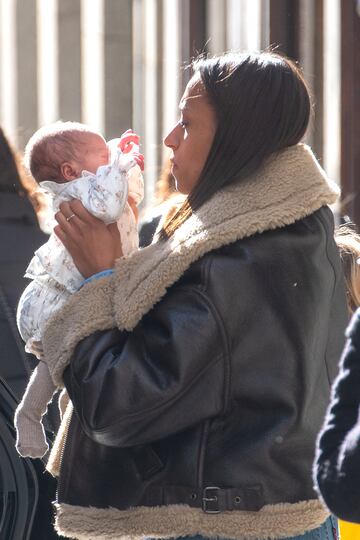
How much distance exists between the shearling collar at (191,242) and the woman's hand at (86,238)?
5 cm

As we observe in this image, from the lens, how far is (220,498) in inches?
76.4

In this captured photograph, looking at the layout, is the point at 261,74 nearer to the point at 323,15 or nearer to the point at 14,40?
the point at 14,40

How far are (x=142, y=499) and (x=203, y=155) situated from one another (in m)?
0.65

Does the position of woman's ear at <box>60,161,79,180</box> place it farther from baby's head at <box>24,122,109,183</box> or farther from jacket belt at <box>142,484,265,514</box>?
jacket belt at <box>142,484,265,514</box>

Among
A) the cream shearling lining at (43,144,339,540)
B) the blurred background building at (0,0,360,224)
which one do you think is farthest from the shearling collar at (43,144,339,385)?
the blurred background building at (0,0,360,224)

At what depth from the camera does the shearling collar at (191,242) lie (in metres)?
1.99

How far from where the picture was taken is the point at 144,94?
446 centimetres

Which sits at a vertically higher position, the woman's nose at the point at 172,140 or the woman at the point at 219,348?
the woman's nose at the point at 172,140

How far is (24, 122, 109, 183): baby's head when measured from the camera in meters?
2.48

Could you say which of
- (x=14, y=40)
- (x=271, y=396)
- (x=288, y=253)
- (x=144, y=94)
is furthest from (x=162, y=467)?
(x=144, y=94)

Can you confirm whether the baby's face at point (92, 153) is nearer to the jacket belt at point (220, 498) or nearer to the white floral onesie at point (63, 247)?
the white floral onesie at point (63, 247)

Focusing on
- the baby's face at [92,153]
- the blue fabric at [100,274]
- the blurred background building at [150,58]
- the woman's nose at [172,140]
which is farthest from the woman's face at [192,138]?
the blurred background building at [150,58]

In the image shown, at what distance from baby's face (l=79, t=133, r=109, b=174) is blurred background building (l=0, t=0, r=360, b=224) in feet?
4.27

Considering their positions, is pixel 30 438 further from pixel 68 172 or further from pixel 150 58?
pixel 150 58
